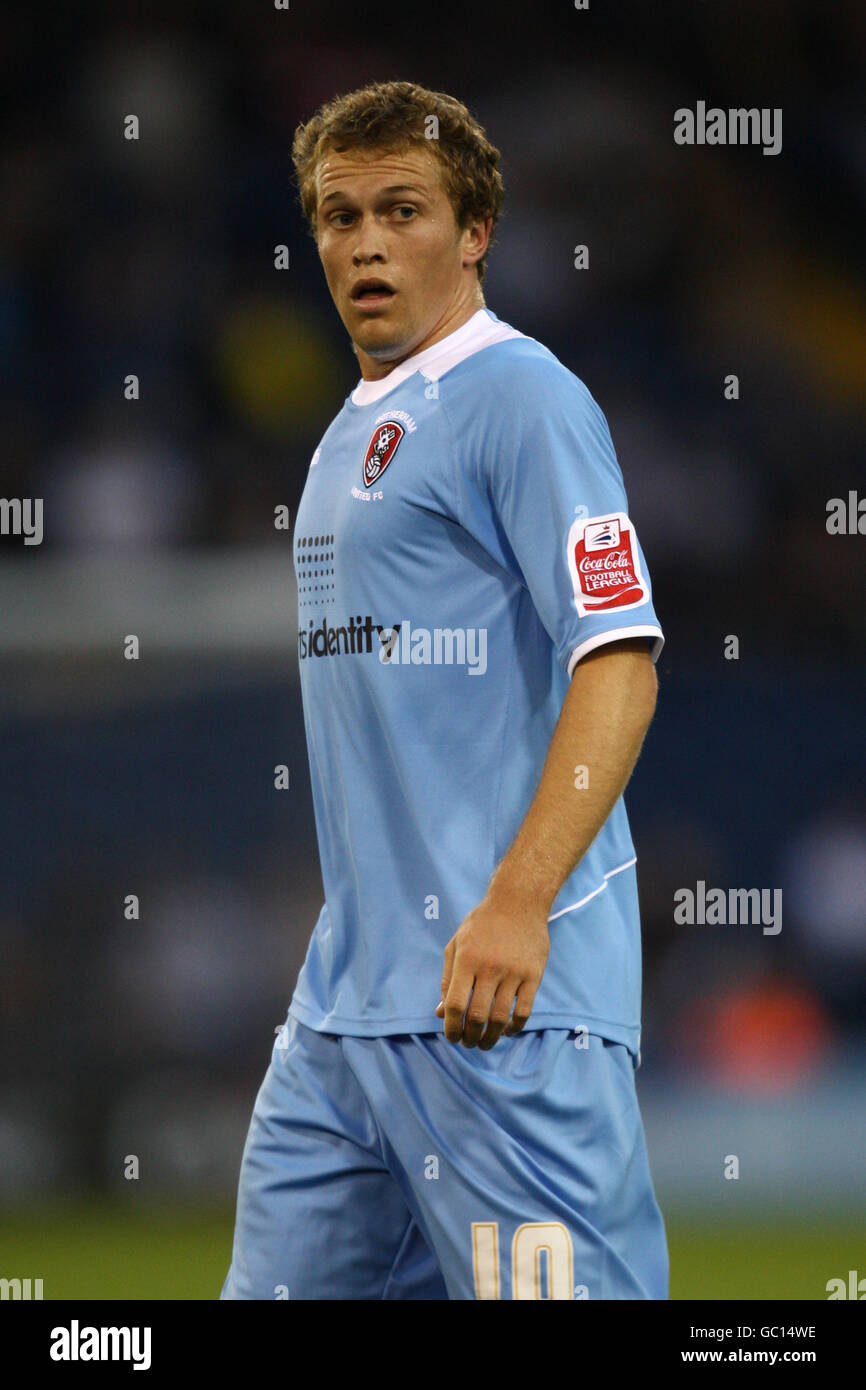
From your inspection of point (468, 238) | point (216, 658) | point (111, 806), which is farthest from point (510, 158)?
point (468, 238)

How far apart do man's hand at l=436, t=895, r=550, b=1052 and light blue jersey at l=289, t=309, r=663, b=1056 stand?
13 centimetres

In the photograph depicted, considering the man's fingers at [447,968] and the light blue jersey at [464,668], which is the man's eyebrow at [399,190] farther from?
the man's fingers at [447,968]

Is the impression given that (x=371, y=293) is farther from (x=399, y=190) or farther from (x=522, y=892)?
(x=522, y=892)

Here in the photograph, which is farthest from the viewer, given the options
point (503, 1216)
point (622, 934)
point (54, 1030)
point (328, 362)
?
point (328, 362)

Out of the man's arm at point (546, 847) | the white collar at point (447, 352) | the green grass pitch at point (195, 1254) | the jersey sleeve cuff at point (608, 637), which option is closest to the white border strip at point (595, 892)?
the man's arm at point (546, 847)

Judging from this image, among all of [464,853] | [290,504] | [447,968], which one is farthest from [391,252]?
[290,504]

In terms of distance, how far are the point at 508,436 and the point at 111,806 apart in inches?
178

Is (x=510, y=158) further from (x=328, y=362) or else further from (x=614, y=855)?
(x=614, y=855)

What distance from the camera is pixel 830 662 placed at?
6598 mm

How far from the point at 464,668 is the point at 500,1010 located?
427mm

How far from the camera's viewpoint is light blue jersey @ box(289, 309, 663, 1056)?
6.58 ft

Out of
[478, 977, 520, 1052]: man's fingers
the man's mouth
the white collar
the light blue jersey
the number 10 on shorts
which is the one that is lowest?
the number 10 on shorts

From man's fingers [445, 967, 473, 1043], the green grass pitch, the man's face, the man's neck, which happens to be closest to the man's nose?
the man's face

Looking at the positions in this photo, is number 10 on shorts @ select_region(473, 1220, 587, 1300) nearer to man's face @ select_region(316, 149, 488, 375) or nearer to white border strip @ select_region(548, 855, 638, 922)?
white border strip @ select_region(548, 855, 638, 922)
